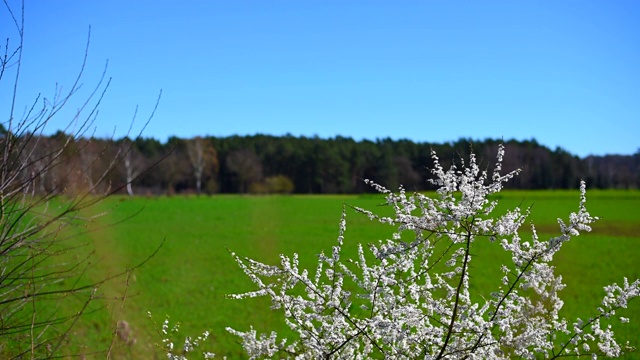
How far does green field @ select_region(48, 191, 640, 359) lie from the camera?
998cm

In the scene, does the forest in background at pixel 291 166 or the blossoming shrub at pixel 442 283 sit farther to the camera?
the forest in background at pixel 291 166

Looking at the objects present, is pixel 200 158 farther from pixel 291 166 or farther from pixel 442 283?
pixel 442 283

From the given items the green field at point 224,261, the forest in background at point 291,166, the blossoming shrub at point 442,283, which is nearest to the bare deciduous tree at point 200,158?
the forest in background at point 291,166

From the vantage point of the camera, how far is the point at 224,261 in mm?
19234

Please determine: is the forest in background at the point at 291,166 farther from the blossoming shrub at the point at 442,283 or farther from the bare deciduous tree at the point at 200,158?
the blossoming shrub at the point at 442,283

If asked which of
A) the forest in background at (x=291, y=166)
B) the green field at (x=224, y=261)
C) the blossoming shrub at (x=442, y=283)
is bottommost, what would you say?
the green field at (x=224, y=261)

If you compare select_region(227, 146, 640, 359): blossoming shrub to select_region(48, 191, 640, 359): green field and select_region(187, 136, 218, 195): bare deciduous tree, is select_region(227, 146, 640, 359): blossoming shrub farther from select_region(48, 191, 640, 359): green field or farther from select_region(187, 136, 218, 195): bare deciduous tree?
select_region(187, 136, 218, 195): bare deciduous tree

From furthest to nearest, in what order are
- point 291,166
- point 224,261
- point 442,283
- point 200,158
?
point 200,158 → point 291,166 → point 224,261 → point 442,283

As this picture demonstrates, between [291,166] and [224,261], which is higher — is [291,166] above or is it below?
above

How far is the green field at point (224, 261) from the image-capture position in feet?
32.8

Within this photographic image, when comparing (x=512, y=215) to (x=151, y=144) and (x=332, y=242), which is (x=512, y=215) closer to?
(x=332, y=242)

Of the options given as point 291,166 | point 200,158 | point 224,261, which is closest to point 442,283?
point 224,261

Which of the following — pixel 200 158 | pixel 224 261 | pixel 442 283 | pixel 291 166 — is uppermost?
pixel 200 158

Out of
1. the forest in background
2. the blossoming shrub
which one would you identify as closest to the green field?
the blossoming shrub
